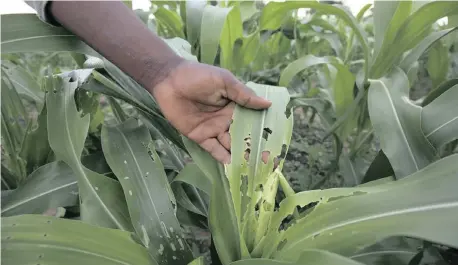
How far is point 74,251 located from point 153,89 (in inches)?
10.1

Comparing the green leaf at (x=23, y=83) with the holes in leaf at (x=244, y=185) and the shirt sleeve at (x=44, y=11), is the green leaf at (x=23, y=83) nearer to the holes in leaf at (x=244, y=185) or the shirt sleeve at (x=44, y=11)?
the shirt sleeve at (x=44, y=11)

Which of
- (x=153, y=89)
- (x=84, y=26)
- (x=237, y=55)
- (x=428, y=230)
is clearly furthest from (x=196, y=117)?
(x=237, y=55)

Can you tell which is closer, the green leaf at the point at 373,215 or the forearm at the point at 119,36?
the green leaf at the point at 373,215

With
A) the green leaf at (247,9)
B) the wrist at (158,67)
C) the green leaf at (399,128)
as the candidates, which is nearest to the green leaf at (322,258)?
the green leaf at (399,128)

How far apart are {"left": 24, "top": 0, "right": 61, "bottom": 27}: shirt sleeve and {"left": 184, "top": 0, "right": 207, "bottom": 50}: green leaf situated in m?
0.38

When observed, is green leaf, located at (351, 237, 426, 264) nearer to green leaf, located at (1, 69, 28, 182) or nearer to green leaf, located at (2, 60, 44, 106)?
green leaf, located at (1, 69, 28, 182)

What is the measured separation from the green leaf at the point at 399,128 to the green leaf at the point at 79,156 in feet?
1.23

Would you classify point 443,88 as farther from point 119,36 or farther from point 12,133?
→ point 12,133

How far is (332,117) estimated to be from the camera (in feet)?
3.26

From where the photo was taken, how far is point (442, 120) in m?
0.59

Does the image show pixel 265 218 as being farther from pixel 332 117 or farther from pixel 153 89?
pixel 332 117

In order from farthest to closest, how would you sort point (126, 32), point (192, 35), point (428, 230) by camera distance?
point (192, 35) < point (126, 32) < point (428, 230)

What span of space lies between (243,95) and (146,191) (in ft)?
0.62

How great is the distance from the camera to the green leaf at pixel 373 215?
40 centimetres
